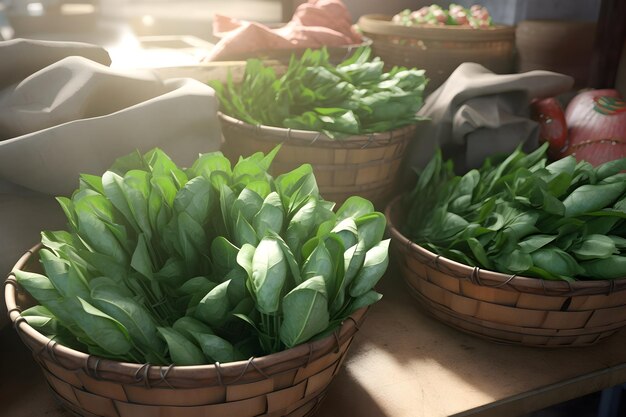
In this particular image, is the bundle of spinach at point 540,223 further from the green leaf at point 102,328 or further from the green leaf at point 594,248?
the green leaf at point 102,328

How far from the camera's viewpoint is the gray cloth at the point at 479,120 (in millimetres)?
830

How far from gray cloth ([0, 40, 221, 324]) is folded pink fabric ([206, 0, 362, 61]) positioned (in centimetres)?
23

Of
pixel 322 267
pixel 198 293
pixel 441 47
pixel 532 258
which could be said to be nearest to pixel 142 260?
pixel 198 293

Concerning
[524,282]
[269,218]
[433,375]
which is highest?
[269,218]

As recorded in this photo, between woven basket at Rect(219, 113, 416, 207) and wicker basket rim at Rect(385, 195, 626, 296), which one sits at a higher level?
woven basket at Rect(219, 113, 416, 207)

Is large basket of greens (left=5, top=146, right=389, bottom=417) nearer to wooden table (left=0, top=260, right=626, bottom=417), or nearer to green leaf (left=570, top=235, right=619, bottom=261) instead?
wooden table (left=0, top=260, right=626, bottom=417)

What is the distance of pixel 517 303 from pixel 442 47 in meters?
0.60

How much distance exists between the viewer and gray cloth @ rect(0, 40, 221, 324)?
61cm

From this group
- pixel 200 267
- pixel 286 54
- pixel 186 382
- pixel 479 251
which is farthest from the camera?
pixel 286 54

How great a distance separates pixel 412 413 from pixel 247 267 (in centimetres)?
25

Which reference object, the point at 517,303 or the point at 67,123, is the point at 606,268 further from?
the point at 67,123

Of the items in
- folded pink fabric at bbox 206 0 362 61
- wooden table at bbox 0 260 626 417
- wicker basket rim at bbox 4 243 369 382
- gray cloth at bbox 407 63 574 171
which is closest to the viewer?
wicker basket rim at bbox 4 243 369 382

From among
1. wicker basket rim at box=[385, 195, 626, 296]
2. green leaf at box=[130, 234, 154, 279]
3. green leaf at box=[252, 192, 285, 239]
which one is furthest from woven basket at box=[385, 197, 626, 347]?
green leaf at box=[130, 234, 154, 279]

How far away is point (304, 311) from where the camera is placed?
0.42 metres
